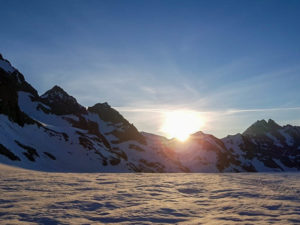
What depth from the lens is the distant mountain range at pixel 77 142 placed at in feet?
180

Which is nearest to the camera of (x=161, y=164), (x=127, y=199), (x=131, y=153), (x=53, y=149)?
(x=127, y=199)

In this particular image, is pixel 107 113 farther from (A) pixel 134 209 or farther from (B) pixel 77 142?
(A) pixel 134 209

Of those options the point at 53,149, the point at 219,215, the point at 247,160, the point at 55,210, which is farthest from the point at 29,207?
the point at 247,160

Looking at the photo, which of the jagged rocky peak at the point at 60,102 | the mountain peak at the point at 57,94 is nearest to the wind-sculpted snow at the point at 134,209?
the jagged rocky peak at the point at 60,102

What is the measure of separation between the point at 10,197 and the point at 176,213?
661cm

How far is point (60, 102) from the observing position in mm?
134625

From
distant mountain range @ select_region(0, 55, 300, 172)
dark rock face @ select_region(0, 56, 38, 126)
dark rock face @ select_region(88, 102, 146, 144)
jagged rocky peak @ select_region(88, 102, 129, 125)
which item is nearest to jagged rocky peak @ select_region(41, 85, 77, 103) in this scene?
distant mountain range @ select_region(0, 55, 300, 172)

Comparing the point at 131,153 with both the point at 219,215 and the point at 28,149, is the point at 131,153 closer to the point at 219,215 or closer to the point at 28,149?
the point at 28,149

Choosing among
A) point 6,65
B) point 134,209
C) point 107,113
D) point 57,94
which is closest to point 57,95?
point 57,94

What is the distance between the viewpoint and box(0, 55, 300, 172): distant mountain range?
180ft

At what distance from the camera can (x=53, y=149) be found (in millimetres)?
64750

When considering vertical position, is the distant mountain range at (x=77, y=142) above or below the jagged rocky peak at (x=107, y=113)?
below

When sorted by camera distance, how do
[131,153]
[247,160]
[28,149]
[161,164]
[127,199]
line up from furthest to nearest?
[247,160]
[131,153]
[161,164]
[28,149]
[127,199]

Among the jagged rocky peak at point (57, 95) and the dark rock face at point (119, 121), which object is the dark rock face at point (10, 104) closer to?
the jagged rocky peak at point (57, 95)
